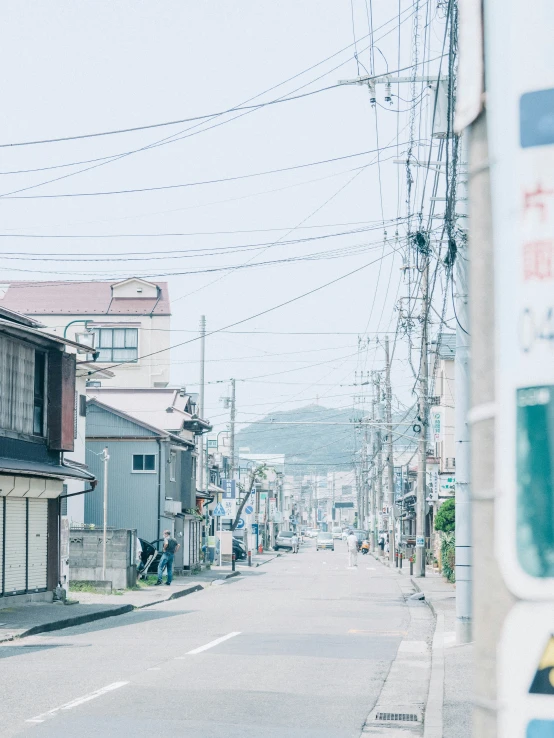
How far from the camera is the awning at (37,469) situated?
2191 centimetres

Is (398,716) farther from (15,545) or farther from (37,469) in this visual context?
(15,545)

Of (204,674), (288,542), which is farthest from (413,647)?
(288,542)

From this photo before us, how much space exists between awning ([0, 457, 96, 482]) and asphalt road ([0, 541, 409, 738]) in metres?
3.73

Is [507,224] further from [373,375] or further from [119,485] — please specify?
[373,375]

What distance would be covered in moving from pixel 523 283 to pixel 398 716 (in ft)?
30.9

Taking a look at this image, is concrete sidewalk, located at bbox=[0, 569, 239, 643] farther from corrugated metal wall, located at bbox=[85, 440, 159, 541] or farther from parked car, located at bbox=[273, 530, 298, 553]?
parked car, located at bbox=[273, 530, 298, 553]

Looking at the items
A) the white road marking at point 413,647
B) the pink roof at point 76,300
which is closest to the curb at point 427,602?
the white road marking at point 413,647

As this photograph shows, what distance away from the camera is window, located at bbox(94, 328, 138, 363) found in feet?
218

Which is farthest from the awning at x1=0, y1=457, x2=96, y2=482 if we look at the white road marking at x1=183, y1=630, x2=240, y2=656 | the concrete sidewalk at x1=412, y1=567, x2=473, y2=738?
the concrete sidewalk at x1=412, y1=567, x2=473, y2=738

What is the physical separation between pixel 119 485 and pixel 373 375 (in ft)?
79.2

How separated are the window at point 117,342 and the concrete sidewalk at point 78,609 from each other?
33.2 metres

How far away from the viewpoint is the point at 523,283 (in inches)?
87.4

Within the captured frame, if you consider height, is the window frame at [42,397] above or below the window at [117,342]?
below

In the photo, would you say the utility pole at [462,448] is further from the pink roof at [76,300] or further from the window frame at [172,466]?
the pink roof at [76,300]
